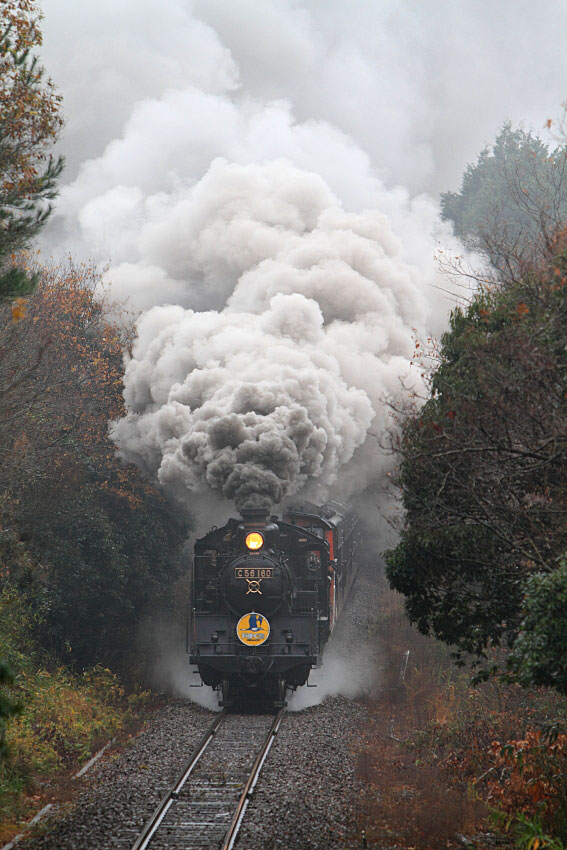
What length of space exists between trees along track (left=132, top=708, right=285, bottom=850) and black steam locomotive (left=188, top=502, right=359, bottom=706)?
3.45 feet

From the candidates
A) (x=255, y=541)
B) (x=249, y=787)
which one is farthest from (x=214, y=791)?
(x=255, y=541)

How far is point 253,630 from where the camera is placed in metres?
14.1

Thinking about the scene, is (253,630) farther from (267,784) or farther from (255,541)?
(267,784)

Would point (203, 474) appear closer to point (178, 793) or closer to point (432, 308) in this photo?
point (178, 793)

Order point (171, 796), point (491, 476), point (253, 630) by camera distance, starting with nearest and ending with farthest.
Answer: point (491, 476), point (171, 796), point (253, 630)

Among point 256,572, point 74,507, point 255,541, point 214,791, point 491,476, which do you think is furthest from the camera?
point 74,507

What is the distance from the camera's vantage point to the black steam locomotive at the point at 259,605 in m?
14.1

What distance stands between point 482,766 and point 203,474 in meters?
8.38

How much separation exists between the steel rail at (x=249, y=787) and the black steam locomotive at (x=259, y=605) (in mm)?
1136

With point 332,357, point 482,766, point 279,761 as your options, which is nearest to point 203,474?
point 332,357

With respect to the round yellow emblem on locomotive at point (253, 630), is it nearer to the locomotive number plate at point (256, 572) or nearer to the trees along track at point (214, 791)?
the locomotive number plate at point (256, 572)

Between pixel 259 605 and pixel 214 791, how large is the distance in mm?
4564

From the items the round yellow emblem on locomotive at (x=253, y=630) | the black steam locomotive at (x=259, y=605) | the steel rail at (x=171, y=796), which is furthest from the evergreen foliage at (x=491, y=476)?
the round yellow emblem on locomotive at (x=253, y=630)

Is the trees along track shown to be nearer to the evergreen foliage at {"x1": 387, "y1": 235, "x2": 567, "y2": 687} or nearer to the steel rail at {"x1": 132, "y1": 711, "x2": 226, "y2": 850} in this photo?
the steel rail at {"x1": 132, "y1": 711, "x2": 226, "y2": 850}
